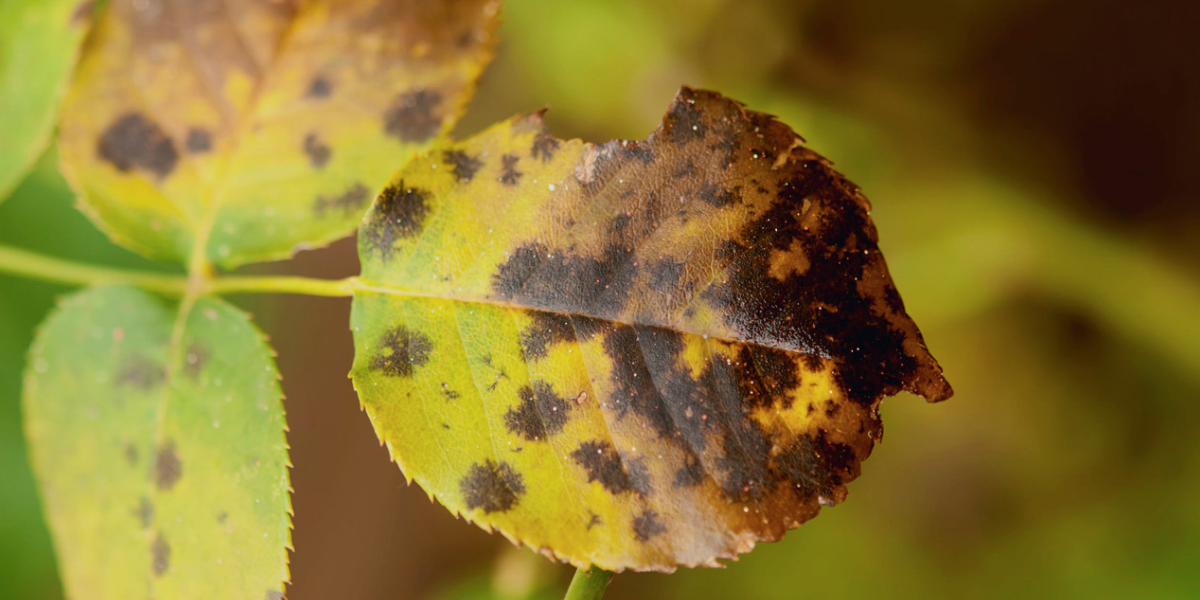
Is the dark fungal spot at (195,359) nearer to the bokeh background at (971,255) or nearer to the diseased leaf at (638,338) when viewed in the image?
the diseased leaf at (638,338)

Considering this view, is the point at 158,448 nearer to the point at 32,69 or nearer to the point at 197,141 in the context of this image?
the point at 197,141

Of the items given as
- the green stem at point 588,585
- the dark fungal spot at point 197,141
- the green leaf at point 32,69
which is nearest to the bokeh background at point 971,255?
the green leaf at point 32,69

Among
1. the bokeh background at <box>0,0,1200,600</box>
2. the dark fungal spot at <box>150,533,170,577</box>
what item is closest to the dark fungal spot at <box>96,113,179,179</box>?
the dark fungal spot at <box>150,533,170,577</box>

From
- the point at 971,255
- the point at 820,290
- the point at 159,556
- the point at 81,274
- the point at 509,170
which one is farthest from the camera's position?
the point at 971,255

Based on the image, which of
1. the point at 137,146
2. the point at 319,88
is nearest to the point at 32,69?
the point at 137,146

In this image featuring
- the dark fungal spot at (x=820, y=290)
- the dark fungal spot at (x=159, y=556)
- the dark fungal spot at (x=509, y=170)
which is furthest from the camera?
the dark fungal spot at (x=159, y=556)

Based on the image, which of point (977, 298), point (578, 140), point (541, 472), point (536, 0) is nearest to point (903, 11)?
point (977, 298)
